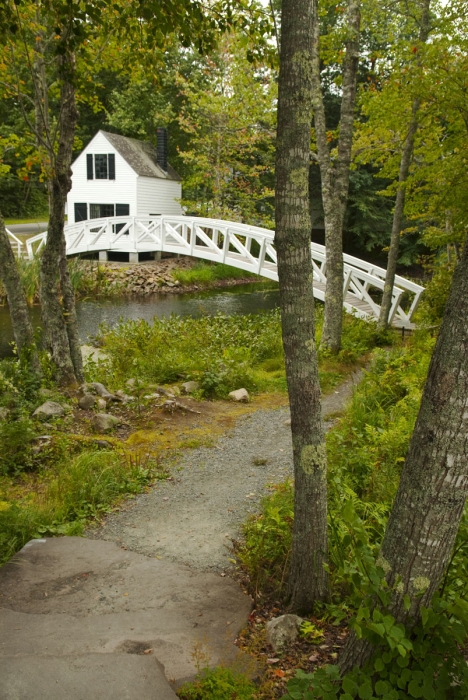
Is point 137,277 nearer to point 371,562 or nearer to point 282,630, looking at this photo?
point 282,630

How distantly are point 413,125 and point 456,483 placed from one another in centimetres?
838

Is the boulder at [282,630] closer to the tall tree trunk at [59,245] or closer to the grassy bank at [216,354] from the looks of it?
the grassy bank at [216,354]

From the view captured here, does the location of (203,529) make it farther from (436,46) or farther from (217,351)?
(436,46)

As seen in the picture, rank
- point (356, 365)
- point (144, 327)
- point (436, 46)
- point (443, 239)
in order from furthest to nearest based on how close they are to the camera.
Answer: point (144, 327) < point (356, 365) < point (443, 239) < point (436, 46)

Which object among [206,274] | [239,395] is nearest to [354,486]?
[239,395]

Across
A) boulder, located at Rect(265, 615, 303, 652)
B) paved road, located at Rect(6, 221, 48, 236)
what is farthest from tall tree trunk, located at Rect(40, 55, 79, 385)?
paved road, located at Rect(6, 221, 48, 236)

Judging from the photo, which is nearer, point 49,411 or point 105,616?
point 105,616

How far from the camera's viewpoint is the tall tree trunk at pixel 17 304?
265 inches

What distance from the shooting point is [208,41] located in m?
4.55

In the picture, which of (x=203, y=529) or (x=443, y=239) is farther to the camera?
(x=443, y=239)

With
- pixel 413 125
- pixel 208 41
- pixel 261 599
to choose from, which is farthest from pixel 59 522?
pixel 413 125

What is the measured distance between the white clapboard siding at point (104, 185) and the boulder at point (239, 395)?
2084 cm

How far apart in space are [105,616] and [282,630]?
95 cm

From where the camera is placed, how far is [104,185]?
88.1 ft
